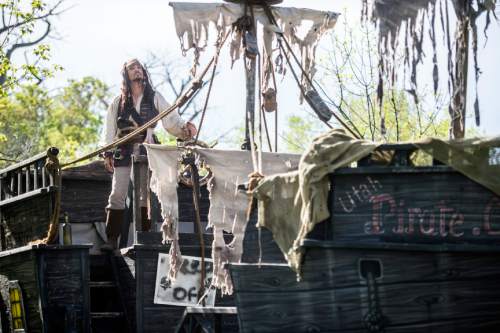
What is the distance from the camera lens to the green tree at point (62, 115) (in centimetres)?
3544

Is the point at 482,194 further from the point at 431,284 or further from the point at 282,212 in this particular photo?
the point at 282,212

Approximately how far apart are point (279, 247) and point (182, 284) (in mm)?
2892

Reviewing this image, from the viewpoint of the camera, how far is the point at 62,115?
40469mm

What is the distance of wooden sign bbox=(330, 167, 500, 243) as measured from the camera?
768 centimetres

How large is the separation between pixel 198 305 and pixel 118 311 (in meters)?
1.01

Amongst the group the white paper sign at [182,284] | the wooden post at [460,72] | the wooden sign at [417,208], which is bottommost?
the white paper sign at [182,284]

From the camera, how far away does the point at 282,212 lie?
837 cm

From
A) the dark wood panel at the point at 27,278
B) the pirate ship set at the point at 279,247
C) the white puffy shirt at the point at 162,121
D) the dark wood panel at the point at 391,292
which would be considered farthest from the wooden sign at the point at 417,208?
the white puffy shirt at the point at 162,121

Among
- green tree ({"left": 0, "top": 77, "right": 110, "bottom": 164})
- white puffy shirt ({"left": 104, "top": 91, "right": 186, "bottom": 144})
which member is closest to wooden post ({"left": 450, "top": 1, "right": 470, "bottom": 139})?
white puffy shirt ({"left": 104, "top": 91, "right": 186, "bottom": 144})

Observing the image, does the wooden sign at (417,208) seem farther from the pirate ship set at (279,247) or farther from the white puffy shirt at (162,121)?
the white puffy shirt at (162,121)

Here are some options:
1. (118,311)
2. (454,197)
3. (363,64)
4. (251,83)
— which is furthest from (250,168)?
(363,64)

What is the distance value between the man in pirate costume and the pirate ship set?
191mm

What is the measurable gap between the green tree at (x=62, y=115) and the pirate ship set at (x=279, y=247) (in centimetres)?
2139

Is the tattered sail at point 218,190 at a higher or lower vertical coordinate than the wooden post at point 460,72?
lower
